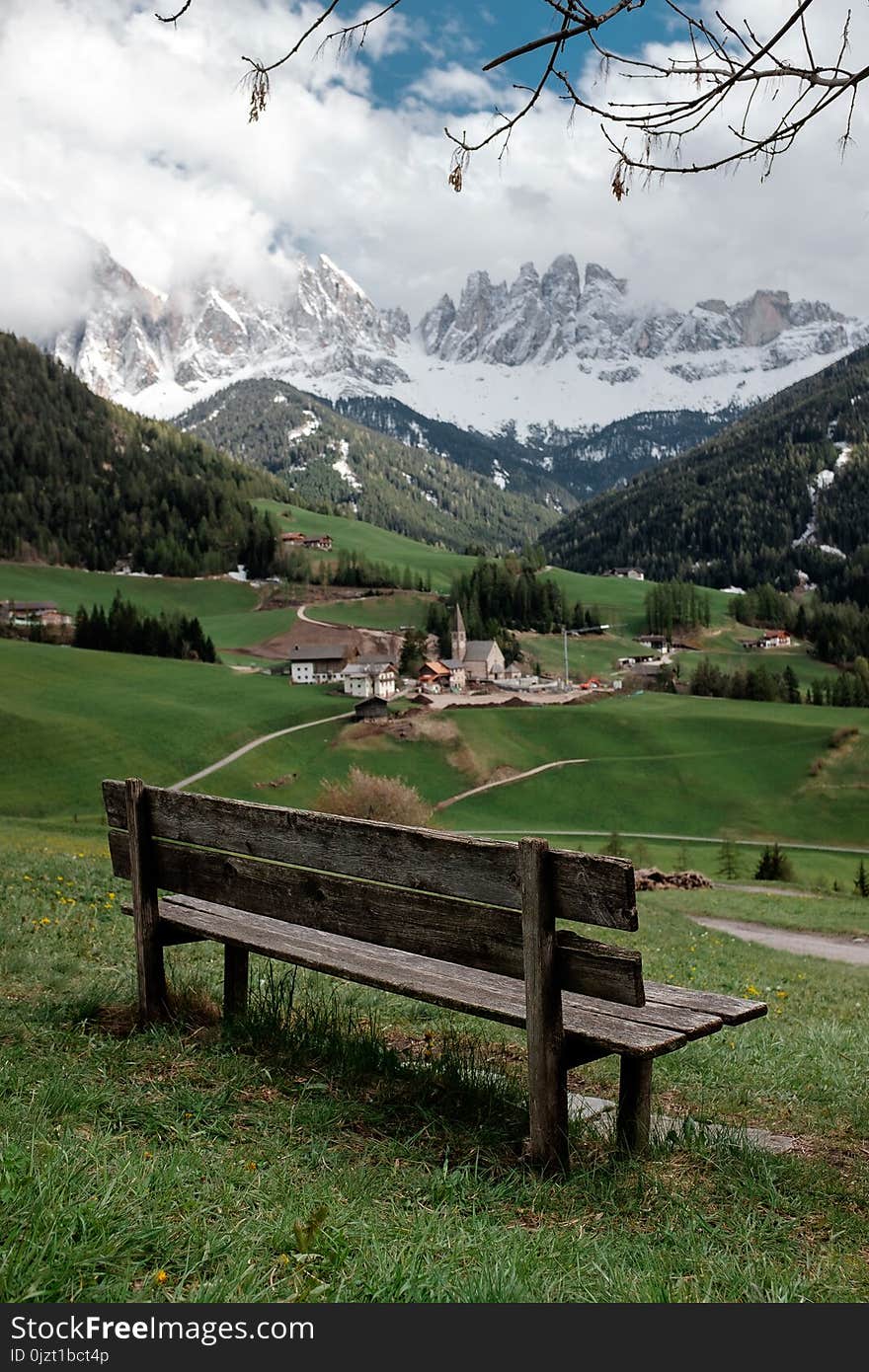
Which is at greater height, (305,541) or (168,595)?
(305,541)

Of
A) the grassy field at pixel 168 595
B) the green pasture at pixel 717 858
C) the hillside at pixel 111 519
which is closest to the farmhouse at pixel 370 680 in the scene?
the green pasture at pixel 717 858

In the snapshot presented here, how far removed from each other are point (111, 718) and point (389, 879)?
249ft

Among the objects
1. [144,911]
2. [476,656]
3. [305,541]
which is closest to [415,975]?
[144,911]

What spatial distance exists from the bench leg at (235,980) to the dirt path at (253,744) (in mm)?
57204

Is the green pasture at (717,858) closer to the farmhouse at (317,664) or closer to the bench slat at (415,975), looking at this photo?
the bench slat at (415,975)

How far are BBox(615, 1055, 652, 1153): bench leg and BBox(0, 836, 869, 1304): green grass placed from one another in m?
0.17

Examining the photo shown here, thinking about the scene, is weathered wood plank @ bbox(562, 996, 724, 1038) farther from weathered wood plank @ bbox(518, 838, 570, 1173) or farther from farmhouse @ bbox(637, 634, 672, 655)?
farmhouse @ bbox(637, 634, 672, 655)

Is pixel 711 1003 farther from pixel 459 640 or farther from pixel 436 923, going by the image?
pixel 459 640

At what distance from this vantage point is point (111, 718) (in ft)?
252

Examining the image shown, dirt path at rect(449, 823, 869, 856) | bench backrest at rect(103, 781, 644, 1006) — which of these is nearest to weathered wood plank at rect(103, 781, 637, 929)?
bench backrest at rect(103, 781, 644, 1006)

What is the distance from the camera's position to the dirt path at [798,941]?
20844 mm
